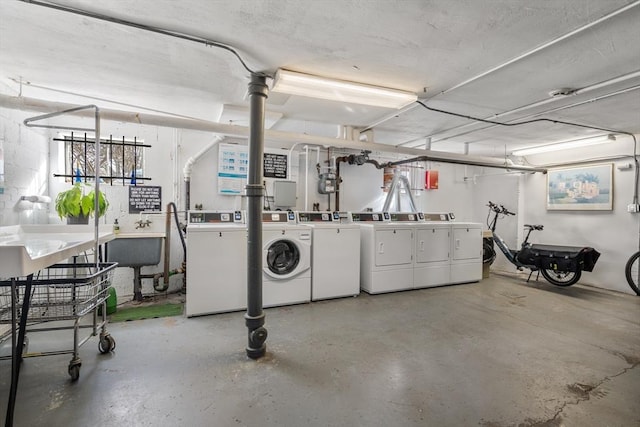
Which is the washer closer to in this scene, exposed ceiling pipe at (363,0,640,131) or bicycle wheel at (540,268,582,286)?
bicycle wheel at (540,268,582,286)

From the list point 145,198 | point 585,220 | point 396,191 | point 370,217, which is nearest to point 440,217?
point 396,191

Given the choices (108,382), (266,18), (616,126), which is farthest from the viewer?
(616,126)

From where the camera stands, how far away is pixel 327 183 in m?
4.91

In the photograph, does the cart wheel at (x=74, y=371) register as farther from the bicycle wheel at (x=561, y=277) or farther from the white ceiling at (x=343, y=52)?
the bicycle wheel at (x=561, y=277)

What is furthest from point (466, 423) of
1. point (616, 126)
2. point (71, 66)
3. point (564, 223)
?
point (564, 223)

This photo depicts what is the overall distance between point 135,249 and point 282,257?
183 centimetres

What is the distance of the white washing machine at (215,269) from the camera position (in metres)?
3.12

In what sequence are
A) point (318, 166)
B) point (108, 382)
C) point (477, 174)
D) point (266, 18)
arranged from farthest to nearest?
1. point (477, 174)
2. point (318, 166)
3. point (108, 382)
4. point (266, 18)

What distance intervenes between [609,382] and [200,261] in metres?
3.51

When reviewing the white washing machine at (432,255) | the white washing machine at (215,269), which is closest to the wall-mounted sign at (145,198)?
the white washing machine at (215,269)

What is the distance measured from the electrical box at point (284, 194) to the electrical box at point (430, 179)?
310 cm

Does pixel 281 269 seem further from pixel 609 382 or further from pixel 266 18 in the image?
pixel 609 382

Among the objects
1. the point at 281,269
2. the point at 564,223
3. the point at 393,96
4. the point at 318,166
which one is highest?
the point at 393,96

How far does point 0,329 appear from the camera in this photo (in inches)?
97.9
